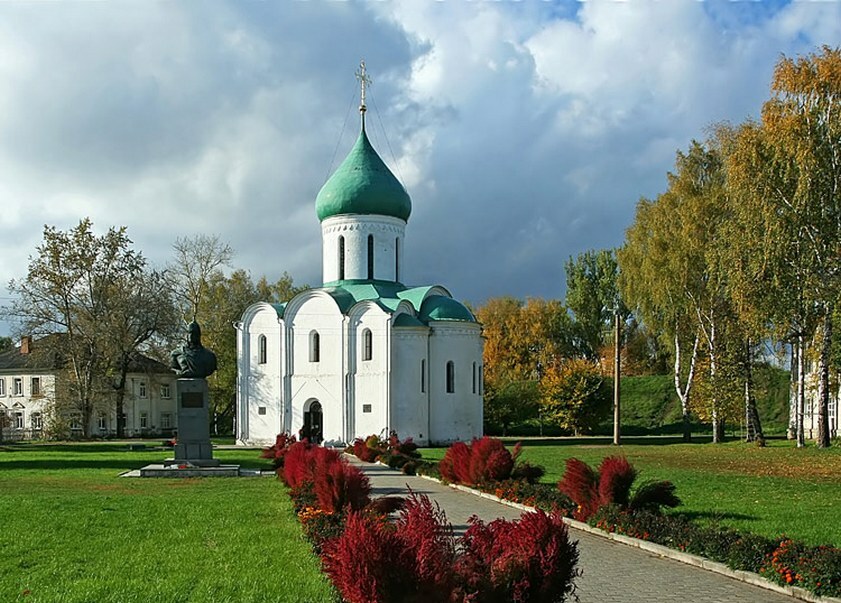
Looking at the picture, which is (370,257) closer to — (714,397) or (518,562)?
(714,397)

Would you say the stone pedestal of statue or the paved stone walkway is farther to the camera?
the stone pedestal of statue

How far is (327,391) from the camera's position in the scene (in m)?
39.8

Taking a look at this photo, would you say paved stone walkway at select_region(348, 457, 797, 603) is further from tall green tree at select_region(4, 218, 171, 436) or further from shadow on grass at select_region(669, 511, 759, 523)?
tall green tree at select_region(4, 218, 171, 436)

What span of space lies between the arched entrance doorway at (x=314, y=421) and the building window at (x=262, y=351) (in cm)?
328

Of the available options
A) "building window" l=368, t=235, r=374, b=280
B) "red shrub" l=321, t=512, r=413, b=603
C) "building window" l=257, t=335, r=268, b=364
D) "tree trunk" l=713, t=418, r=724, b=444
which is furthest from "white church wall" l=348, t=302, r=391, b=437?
"red shrub" l=321, t=512, r=413, b=603

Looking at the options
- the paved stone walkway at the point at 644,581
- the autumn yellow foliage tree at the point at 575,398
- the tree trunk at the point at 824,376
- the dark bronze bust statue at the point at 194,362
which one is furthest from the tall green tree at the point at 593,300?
the paved stone walkway at the point at 644,581

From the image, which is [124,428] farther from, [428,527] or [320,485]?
[428,527]

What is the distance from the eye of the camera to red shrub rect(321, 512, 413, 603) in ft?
19.2

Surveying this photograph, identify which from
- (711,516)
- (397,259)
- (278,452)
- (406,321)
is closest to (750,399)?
(406,321)

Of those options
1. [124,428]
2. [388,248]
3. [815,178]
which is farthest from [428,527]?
[124,428]

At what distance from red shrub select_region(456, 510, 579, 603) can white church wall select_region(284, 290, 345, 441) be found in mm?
32700

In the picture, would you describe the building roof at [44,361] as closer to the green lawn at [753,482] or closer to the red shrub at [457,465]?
the green lawn at [753,482]

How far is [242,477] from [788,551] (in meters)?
15.0

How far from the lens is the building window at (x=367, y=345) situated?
1545 inches
